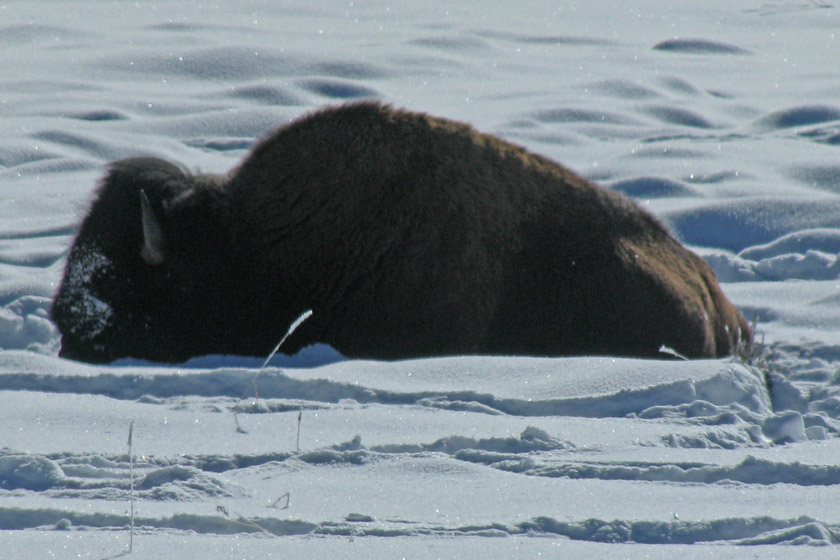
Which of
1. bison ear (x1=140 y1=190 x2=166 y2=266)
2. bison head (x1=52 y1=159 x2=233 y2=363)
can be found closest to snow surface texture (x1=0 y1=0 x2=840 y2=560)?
bison head (x1=52 y1=159 x2=233 y2=363)

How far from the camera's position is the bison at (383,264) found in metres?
4.08

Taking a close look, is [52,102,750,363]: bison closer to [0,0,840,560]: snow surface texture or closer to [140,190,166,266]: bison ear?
[140,190,166,266]: bison ear

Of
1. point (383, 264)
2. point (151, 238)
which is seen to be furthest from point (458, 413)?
point (151, 238)

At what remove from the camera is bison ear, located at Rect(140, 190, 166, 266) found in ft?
12.7

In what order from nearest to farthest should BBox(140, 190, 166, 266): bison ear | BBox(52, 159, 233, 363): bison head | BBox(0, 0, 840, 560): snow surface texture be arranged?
BBox(0, 0, 840, 560): snow surface texture < BBox(140, 190, 166, 266): bison ear < BBox(52, 159, 233, 363): bison head

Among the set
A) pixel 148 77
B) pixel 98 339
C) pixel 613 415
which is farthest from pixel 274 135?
pixel 148 77

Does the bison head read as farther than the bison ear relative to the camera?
Yes

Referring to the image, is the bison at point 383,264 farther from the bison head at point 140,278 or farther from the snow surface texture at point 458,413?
the snow surface texture at point 458,413

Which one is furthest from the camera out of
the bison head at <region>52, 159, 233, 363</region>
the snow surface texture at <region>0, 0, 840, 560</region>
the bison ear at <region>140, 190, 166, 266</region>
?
the bison head at <region>52, 159, 233, 363</region>

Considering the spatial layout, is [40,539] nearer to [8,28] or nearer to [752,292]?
[752,292]

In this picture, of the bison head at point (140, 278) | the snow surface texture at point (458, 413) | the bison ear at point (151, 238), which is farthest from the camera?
the bison head at point (140, 278)

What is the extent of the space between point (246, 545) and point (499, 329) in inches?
88.5

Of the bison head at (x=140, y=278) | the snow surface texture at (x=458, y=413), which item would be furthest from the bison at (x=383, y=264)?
the snow surface texture at (x=458, y=413)

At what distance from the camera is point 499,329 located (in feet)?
13.6
